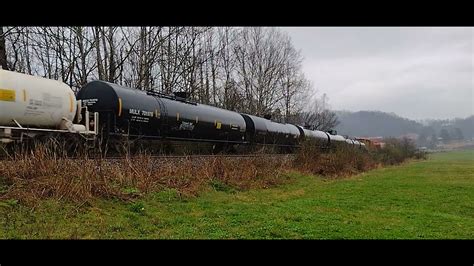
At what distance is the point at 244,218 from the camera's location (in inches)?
379

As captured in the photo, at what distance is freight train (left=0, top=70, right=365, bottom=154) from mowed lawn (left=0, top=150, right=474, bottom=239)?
3576mm

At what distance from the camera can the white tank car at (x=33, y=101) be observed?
34.9 ft

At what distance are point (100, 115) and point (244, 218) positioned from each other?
667 cm

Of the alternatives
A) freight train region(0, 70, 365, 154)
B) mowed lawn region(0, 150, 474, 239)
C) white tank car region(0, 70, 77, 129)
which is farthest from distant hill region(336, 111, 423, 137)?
white tank car region(0, 70, 77, 129)

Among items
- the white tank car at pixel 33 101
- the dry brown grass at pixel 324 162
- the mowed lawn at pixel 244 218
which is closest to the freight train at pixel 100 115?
the white tank car at pixel 33 101

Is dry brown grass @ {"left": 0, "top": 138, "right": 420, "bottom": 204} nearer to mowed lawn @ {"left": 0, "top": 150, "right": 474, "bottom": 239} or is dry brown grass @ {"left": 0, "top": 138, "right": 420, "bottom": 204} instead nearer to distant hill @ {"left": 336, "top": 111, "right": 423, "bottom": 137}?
mowed lawn @ {"left": 0, "top": 150, "right": 474, "bottom": 239}

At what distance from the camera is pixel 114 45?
26562mm

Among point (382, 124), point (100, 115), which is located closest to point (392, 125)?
point (382, 124)

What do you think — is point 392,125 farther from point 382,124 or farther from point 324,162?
point 324,162

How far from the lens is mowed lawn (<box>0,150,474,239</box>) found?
7.57 m

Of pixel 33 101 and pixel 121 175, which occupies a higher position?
pixel 33 101

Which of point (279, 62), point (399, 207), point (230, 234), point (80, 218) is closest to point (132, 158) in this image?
point (80, 218)

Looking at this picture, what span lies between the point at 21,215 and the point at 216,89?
106 feet
